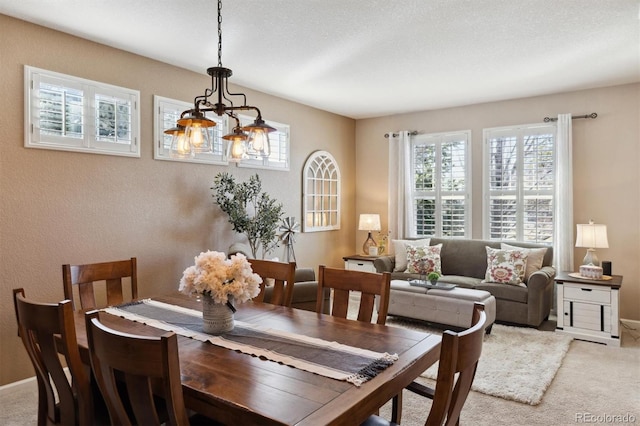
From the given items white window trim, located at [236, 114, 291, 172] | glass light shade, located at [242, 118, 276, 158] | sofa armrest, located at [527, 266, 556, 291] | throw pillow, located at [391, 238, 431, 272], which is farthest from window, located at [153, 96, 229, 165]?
sofa armrest, located at [527, 266, 556, 291]

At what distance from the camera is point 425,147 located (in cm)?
619

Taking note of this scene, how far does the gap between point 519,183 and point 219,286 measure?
4732mm

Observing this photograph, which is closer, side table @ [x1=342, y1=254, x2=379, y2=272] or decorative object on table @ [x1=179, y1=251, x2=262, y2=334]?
decorative object on table @ [x1=179, y1=251, x2=262, y2=334]

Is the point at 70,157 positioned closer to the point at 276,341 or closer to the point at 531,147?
the point at 276,341

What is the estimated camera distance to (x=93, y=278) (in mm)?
2656

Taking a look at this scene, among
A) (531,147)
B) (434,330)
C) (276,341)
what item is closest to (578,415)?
(434,330)

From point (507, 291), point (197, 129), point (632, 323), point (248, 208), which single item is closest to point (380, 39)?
point (197, 129)

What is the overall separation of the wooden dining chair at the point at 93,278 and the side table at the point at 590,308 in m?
4.14

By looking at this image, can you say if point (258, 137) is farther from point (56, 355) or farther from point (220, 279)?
point (56, 355)

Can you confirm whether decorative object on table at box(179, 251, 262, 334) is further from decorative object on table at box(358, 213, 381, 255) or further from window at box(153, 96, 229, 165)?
decorative object on table at box(358, 213, 381, 255)

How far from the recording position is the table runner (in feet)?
5.10

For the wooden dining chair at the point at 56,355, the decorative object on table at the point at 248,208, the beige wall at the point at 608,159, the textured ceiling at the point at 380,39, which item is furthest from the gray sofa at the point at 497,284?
the wooden dining chair at the point at 56,355

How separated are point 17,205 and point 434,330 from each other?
4.01m

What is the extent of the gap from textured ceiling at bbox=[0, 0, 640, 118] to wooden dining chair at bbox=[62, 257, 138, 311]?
1.79m
